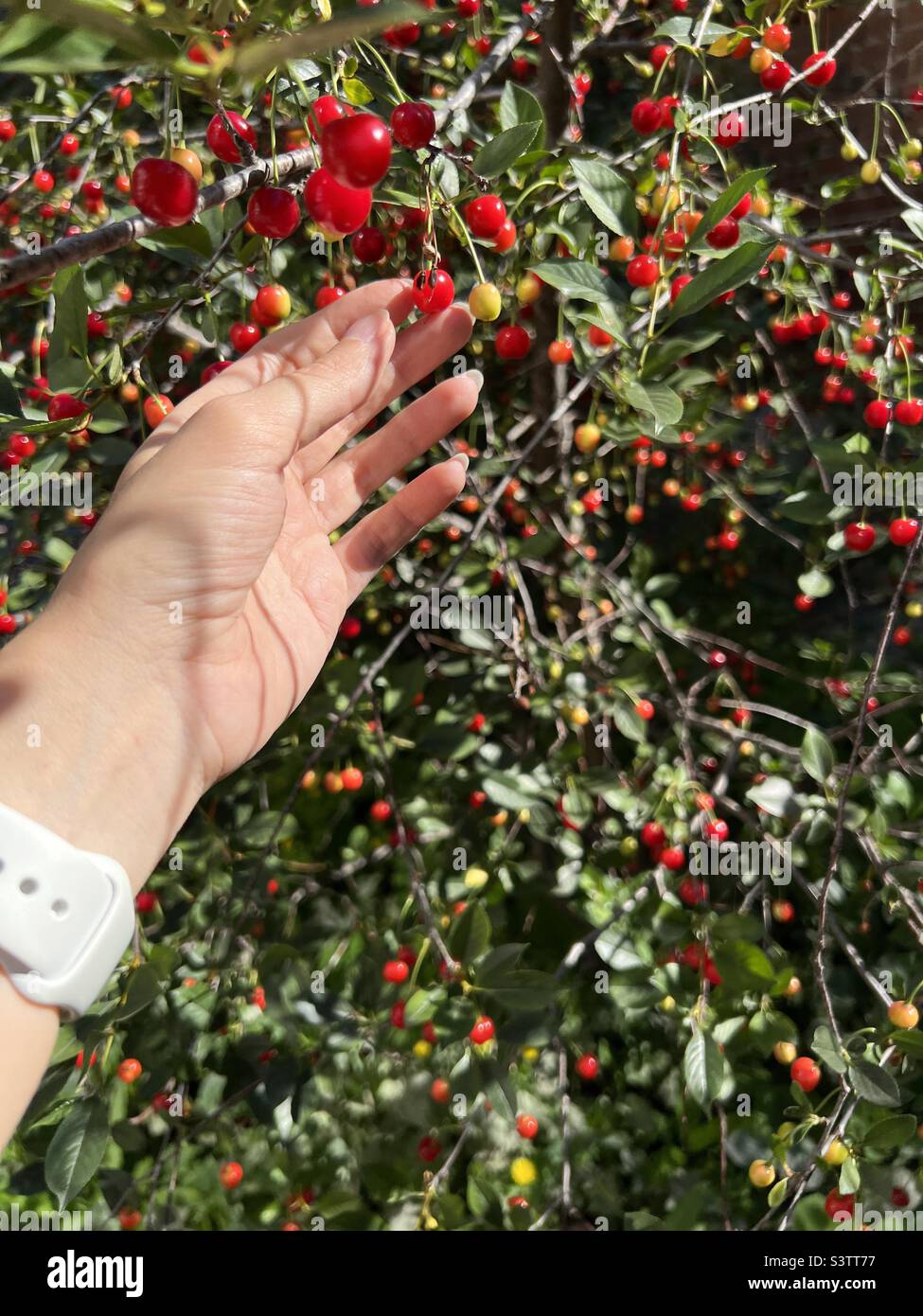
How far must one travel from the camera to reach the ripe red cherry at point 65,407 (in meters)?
0.97

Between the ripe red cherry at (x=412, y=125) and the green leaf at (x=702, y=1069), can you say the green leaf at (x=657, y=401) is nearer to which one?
the ripe red cherry at (x=412, y=125)

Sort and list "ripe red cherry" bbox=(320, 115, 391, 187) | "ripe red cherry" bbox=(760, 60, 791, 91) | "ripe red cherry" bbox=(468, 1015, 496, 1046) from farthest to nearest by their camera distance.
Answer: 1. "ripe red cherry" bbox=(760, 60, 791, 91)
2. "ripe red cherry" bbox=(468, 1015, 496, 1046)
3. "ripe red cherry" bbox=(320, 115, 391, 187)

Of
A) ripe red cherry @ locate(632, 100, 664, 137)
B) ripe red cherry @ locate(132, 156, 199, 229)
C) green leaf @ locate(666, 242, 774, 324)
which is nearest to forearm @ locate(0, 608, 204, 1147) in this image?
ripe red cherry @ locate(132, 156, 199, 229)

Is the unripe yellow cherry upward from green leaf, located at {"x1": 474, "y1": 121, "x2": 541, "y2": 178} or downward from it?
downward

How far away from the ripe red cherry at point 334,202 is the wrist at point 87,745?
1.66 feet

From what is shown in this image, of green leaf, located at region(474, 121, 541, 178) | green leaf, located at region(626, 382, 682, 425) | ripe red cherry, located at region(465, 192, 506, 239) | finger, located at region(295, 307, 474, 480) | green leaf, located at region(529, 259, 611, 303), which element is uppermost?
green leaf, located at region(474, 121, 541, 178)

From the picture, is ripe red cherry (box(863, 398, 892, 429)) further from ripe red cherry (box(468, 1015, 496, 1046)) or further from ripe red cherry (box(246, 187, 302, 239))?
ripe red cherry (box(468, 1015, 496, 1046))

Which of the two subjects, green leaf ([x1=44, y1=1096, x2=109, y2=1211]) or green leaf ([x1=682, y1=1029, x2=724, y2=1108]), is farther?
green leaf ([x1=682, y1=1029, x2=724, y2=1108])

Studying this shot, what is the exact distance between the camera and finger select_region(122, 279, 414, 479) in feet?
3.93

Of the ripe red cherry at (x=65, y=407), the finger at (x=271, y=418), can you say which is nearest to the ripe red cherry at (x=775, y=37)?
the finger at (x=271, y=418)

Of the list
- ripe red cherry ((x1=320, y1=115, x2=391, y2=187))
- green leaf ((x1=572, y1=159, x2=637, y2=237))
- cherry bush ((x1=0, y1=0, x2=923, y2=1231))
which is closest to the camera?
ripe red cherry ((x1=320, y1=115, x2=391, y2=187))

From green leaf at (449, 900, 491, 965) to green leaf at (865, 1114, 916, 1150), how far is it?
1.76 ft

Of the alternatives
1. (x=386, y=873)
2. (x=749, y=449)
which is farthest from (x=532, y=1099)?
(x=749, y=449)

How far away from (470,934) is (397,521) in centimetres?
61
